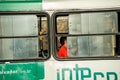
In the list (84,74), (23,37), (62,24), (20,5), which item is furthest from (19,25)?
(84,74)

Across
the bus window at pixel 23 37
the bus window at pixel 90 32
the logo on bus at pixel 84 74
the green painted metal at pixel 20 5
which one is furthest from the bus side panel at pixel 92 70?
the green painted metal at pixel 20 5

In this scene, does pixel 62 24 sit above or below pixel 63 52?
above

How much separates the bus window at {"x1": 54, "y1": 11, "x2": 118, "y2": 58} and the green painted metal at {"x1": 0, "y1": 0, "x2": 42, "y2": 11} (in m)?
0.44

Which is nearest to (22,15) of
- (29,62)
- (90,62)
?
(29,62)

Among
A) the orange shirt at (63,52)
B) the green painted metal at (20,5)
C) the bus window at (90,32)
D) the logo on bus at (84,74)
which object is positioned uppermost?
the green painted metal at (20,5)

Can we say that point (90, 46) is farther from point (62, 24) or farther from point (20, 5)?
point (20, 5)

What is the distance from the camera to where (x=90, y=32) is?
10.2m

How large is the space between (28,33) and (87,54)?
126 cm

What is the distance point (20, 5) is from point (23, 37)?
2.13 feet

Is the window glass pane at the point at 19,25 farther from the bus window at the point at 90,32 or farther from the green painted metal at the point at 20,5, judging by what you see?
the bus window at the point at 90,32

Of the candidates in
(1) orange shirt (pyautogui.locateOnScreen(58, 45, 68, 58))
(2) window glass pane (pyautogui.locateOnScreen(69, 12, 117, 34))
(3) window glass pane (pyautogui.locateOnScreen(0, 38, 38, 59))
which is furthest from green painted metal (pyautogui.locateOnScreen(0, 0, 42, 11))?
(1) orange shirt (pyautogui.locateOnScreen(58, 45, 68, 58))

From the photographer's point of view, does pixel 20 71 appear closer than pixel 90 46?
Yes

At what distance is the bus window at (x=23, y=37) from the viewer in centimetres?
1020

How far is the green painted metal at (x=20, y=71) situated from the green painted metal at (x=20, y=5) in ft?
3.64
